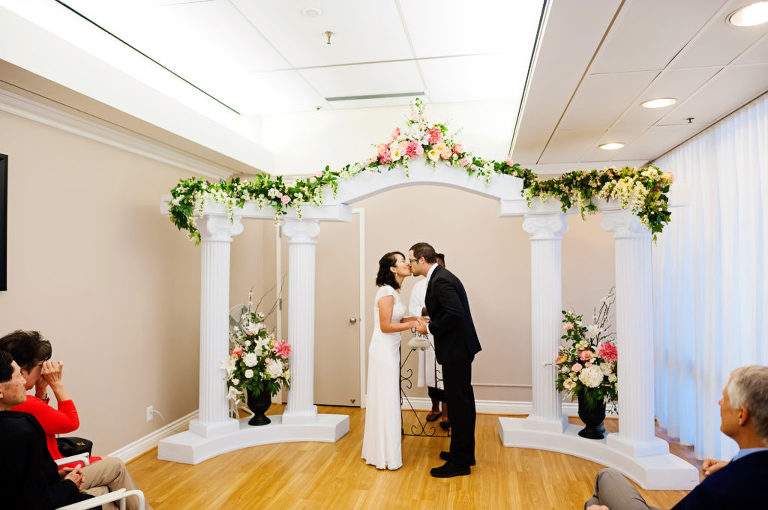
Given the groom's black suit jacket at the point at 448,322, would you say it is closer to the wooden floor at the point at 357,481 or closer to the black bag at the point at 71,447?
the wooden floor at the point at 357,481

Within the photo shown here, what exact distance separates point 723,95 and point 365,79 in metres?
3.22

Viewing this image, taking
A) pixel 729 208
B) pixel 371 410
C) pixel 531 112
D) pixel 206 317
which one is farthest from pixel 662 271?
pixel 206 317

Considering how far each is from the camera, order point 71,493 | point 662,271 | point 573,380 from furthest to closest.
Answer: point 662,271
point 573,380
point 71,493

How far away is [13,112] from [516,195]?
3939mm

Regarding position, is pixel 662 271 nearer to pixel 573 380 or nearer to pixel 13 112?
pixel 573 380

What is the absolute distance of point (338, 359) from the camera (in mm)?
6867

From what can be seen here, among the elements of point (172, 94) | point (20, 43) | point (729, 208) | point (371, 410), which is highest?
point (172, 94)

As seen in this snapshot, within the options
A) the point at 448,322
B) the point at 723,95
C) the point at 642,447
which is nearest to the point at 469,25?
the point at 723,95

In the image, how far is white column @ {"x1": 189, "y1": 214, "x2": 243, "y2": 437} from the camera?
5029 mm

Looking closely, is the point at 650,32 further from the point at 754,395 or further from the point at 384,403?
the point at 384,403

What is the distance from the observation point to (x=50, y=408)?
2.88 metres

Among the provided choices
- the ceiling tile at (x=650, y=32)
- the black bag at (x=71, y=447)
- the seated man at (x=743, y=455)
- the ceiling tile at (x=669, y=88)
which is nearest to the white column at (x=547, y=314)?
the ceiling tile at (x=669, y=88)

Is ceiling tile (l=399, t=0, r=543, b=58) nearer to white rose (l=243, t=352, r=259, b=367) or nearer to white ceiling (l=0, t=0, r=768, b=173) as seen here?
white ceiling (l=0, t=0, r=768, b=173)

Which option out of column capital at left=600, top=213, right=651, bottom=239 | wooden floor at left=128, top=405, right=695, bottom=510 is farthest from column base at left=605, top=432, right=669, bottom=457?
column capital at left=600, top=213, right=651, bottom=239
